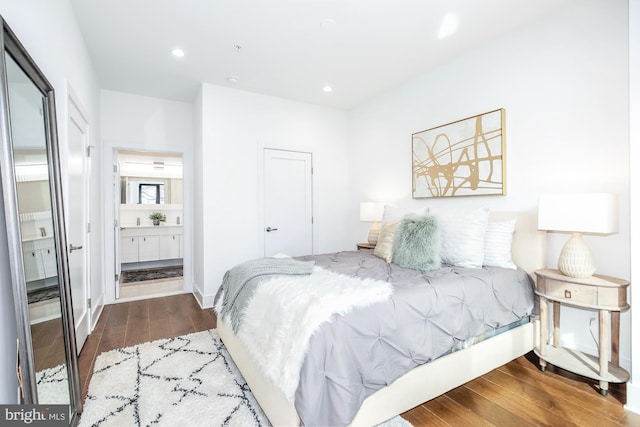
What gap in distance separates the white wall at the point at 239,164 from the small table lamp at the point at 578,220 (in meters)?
3.02

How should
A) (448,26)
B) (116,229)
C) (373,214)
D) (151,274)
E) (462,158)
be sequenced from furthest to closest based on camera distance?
(151,274) < (116,229) < (373,214) < (462,158) < (448,26)

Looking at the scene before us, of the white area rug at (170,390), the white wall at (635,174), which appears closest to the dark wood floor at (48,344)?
the white area rug at (170,390)

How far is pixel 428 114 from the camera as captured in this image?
139 inches

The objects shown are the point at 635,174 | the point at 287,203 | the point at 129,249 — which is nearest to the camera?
the point at 635,174

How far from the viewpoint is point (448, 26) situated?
2637 mm

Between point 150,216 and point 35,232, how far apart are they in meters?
5.67

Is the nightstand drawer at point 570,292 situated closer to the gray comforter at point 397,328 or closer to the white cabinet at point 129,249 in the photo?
the gray comforter at point 397,328

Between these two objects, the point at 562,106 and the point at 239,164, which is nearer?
the point at 562,106

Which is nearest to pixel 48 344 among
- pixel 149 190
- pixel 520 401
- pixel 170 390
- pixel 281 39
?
pixel 170 390

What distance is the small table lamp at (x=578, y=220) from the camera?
1.92m

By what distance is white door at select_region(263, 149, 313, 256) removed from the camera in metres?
4.19


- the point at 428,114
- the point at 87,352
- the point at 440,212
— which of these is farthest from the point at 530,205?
the point at 87,352

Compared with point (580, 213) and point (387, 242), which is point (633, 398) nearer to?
point (580, 213)

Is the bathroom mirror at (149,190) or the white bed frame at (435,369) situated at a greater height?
the bathroom mirror at (149,190)
